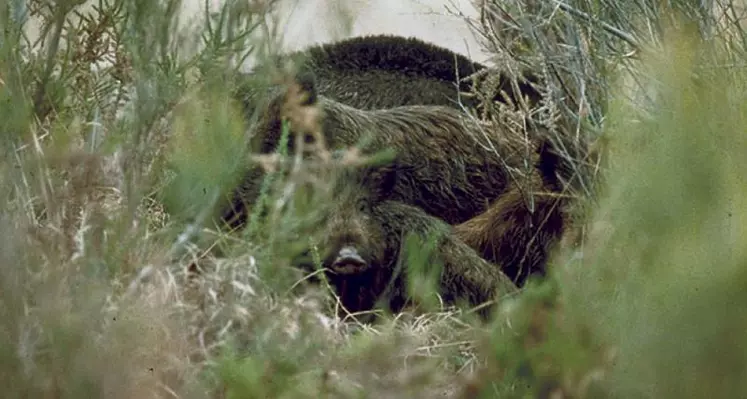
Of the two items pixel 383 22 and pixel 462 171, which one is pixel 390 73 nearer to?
pixel 462 171

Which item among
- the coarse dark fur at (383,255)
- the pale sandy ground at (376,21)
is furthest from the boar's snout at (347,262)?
the pale sandy ground at (376,21)

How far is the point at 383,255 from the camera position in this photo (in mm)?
4203

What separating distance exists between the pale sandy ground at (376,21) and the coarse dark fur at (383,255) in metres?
1.68

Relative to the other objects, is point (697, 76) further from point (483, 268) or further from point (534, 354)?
point (483, 268)

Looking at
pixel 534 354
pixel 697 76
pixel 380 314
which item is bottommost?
pixel 380 314

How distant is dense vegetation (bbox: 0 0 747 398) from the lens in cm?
209

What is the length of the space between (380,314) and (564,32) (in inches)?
60.6

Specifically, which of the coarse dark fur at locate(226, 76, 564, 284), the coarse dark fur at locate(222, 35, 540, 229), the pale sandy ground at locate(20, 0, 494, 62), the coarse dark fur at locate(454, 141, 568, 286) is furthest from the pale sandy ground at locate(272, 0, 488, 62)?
the coarse dark fur at locate(454, 141, 568, 286)

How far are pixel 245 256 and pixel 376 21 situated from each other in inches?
173

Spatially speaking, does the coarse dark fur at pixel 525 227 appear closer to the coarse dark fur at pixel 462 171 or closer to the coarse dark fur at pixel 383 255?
the coarse dark fur at pixel 462 171

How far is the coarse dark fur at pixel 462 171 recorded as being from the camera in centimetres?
454

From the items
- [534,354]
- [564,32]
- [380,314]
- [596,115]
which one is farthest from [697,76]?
[564,32]

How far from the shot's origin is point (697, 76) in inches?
103

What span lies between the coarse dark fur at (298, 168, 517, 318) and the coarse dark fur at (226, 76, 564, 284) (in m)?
0.12
